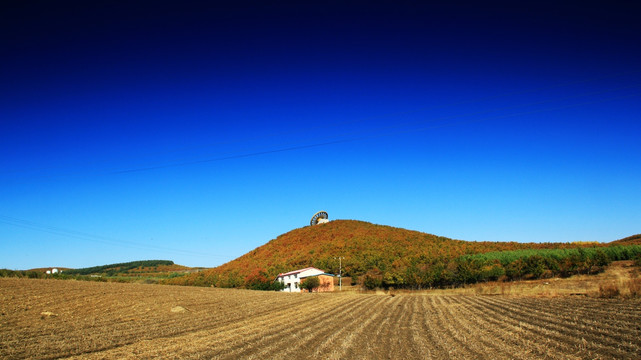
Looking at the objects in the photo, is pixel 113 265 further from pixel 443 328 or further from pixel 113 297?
pixel 443 328

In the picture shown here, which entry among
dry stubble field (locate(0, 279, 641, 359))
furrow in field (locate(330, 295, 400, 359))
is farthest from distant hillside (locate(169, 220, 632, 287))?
furrow in field (locate(330, 295, 400, 359))

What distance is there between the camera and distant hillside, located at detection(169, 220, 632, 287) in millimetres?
80181

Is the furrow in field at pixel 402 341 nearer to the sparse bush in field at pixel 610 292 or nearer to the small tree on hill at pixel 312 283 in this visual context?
the sparse bush in field at pixel 610 292

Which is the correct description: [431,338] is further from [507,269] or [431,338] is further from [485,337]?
[507,269]

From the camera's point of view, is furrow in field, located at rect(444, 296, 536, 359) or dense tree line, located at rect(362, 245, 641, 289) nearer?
furrow in field, located at rect(444, 296, 536, 359)

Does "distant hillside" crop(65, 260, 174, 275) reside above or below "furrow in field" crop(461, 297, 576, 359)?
above

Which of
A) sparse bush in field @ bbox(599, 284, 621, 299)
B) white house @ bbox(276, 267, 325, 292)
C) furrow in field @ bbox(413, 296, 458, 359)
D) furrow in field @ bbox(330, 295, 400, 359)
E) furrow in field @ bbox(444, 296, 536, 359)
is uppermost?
white house @ bbox(276, 267, 325, 292)

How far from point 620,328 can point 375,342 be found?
10.6 meters

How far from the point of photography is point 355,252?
101m

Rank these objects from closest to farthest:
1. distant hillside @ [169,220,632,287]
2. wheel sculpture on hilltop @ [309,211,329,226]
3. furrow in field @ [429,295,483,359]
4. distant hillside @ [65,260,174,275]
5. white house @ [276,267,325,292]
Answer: furrow in field @ [429,295,483,359]
white house @ [276,267,325,292]
distant hillside @ [169,220,632,287]
wheel sculpture on hilltop @ [309,211,329,226]
distant hillside @ [65,260,174,275]

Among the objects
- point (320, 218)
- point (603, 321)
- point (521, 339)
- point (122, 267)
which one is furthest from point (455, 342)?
point (122, 267)

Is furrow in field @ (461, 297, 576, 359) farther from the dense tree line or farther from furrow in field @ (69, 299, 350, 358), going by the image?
the dense tree line

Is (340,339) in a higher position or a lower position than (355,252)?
lower

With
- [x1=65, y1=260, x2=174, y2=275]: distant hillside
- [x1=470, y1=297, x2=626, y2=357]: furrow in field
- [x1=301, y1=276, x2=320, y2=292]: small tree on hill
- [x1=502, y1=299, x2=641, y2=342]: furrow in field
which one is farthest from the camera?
[x1=65, y1=260, x2=174, y2=275]: distant hillside
